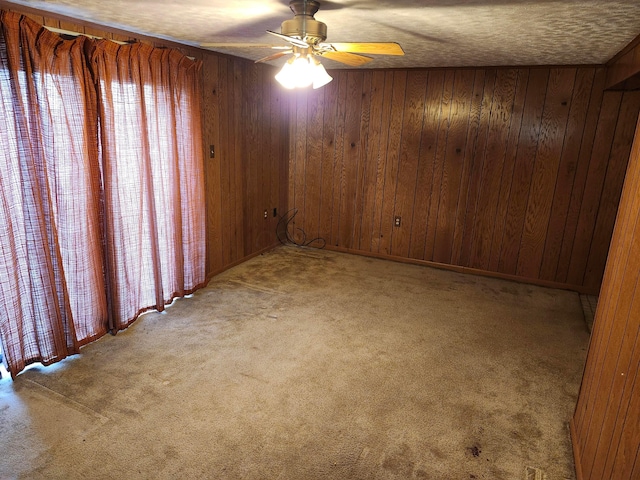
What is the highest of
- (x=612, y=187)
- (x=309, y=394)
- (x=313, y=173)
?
(x=612, y=187)

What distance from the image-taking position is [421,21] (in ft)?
7.62

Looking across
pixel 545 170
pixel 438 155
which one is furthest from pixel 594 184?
pixel 438 155

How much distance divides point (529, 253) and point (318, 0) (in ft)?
11.1

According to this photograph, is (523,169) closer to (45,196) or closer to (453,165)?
(453,165)

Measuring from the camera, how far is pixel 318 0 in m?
1.97

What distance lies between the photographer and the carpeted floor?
198cm

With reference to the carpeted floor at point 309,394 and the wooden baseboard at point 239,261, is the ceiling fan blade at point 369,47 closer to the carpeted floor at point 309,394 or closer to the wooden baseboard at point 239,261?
the carpeted floor at point 309,394

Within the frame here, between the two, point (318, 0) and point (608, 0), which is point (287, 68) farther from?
point (608, 0)

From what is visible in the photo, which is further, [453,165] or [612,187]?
[453,165]

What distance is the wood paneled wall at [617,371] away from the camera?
141 centimetres

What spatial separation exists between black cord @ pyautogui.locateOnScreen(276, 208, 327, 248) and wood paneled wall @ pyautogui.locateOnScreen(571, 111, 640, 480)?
135 inches

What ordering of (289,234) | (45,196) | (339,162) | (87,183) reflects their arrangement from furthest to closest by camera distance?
(289,234) < (339,162) < (87,183) < (45,196)

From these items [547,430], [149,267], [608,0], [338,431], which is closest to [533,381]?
[547,430]

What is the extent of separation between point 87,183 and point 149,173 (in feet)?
1.66
